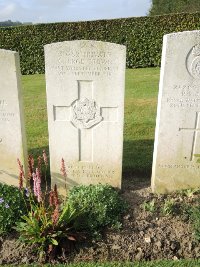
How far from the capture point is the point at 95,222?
3541 millimetres

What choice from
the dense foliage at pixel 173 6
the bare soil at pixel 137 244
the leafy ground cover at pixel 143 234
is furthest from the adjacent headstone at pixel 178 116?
the dense foliage at pixel 173 6

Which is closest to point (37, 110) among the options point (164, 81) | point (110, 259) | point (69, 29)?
point (164, 81)

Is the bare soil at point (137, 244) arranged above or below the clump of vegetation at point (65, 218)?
below

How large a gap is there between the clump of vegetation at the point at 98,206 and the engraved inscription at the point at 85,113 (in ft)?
2.86

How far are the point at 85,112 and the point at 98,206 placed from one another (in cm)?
123

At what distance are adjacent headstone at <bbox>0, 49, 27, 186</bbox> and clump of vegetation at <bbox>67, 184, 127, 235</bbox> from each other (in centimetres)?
104

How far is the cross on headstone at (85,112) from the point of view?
3930 mm

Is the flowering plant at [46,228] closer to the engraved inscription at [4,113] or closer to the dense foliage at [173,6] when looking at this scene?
the engraved inscription at [4,113]

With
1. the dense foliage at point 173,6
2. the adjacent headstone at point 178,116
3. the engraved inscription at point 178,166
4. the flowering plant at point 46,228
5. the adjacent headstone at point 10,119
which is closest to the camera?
the flowering plant at point 46,228

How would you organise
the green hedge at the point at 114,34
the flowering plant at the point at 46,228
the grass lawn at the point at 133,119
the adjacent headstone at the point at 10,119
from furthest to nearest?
1. the green hedge at the point at 114,34
2. the grass lawn at the point at 133,119
3. the adjacent headstone at the point at 10,119
4. the flowering plant at the point at 46,228

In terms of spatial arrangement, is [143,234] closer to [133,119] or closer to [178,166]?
[178,166]

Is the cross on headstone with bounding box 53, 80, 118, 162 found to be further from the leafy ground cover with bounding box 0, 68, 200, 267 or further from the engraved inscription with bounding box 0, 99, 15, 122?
the leafy ground cover with bounding box 0, 68, 200, 267

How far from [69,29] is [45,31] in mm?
1128

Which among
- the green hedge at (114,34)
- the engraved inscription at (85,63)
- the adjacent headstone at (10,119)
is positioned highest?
the green hedge at (114,34)
